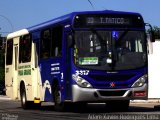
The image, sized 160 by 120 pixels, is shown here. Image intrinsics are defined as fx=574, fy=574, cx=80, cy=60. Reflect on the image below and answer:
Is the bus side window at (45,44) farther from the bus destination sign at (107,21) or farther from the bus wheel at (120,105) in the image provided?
the bus wheel at (120,105)

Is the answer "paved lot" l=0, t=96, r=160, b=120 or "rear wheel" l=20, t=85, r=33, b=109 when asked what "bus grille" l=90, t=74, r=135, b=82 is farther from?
"rear wheel" l=20, t=85, r=33, b=109

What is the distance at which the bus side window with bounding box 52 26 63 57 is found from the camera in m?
20.0

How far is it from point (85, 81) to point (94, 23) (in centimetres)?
205

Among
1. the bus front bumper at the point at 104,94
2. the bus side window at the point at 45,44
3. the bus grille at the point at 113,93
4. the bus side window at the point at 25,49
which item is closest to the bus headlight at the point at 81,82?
the bus front bumper at the point at 104,94

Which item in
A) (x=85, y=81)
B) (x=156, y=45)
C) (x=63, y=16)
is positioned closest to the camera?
(x=85, y=81)

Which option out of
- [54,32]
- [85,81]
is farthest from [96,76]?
[54,32]

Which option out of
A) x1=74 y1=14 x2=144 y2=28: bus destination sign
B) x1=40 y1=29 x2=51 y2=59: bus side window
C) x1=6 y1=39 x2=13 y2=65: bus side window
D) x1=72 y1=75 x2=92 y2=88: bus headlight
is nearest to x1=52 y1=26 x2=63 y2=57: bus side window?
x1=40 y1=29 x2=51 y2=59: bus side window

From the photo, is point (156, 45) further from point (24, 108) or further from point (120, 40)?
point (120, 40)

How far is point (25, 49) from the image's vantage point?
2455 centimetres

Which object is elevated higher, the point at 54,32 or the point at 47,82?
the point at 54,32

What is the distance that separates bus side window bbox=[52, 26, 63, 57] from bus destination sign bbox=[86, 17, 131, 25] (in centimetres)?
123

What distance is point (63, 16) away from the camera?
20344mm

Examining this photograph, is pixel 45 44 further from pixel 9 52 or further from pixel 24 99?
pixel 9 52

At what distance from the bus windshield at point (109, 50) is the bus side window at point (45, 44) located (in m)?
2.61
